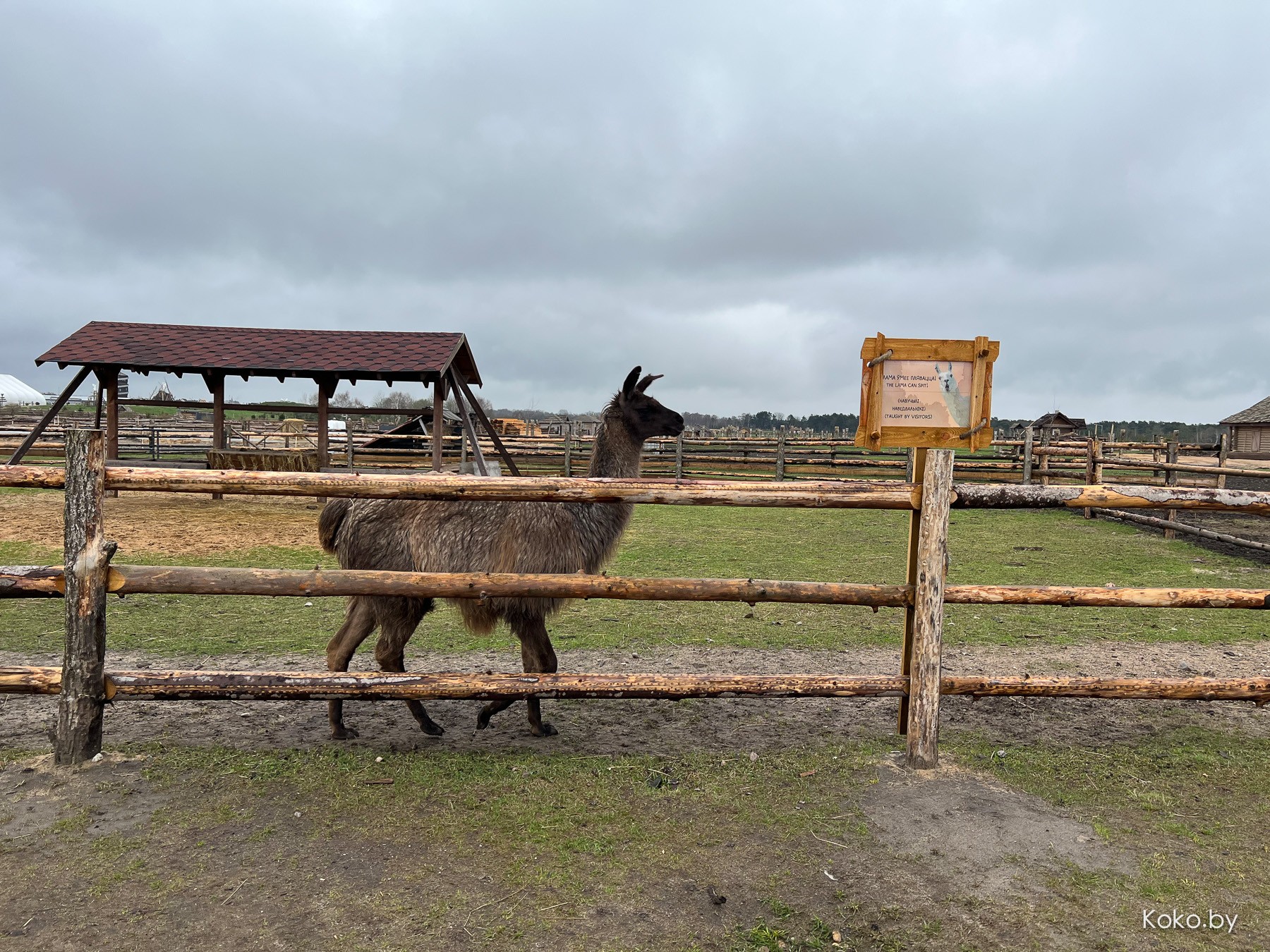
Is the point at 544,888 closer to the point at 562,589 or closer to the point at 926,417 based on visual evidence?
the point at 562,589

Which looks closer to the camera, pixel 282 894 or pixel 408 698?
pixel 282 894

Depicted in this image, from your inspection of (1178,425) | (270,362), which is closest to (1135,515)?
(270,362)

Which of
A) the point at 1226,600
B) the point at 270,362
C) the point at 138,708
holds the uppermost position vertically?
the point at 270,362

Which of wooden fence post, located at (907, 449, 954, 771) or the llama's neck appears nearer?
wooden fence post, located at (907, 449, 954, 771)

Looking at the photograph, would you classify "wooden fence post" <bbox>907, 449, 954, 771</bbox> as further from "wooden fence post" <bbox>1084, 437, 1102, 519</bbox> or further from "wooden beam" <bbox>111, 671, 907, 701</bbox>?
"wooden fence post" <bbox>1084, 437, 1102, 519</bbox>

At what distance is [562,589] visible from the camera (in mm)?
3461

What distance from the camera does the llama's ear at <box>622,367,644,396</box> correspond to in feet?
18.7

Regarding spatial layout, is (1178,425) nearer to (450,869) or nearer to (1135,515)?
(1135,515)

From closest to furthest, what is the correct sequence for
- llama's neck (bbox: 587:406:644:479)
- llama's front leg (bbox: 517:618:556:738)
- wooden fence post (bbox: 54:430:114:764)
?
wooden fence post (bbox: 54:430:114:764) < llama's front leg (bbox: 517:618:556:738) < llama's neck (bbox: 587:406:644:479)

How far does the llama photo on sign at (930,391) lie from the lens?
11.6ft

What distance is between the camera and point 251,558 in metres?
9.12

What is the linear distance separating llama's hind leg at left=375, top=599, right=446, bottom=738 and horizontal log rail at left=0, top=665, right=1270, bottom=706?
44 cm

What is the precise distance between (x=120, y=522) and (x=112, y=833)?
10490 mm

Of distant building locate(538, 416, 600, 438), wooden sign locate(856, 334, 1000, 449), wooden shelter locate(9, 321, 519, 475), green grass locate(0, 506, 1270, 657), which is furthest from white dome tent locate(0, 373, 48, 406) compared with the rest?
wooden sign locate(856, 334, 1000, 449)
